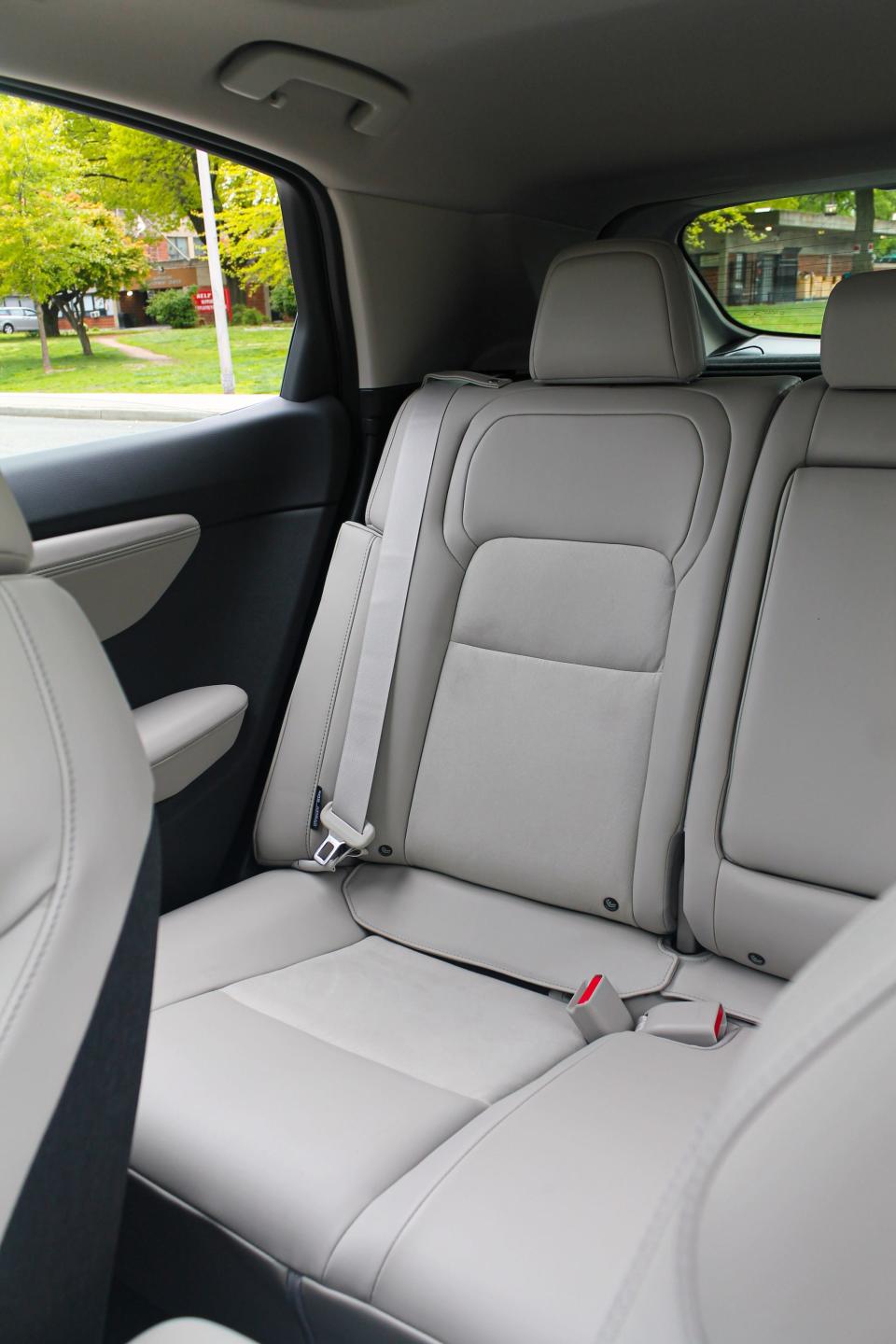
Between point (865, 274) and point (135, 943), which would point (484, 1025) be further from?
point (865, 274)

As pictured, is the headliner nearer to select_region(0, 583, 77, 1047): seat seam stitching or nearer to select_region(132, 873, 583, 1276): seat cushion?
select_region(0, 583, 77, 1047): seat seam stitching

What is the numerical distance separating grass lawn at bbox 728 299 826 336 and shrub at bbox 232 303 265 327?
3.25ft

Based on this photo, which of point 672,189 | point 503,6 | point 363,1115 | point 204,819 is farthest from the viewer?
point 672,189

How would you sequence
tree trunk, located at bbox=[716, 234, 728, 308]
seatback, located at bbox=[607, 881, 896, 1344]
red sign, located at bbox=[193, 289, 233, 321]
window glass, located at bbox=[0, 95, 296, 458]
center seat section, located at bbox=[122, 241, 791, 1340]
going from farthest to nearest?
tree trunk, located at bbox=[716, 234, 728, 308] → red sign, located at bbox=[193, 289, 233, 321] → window glass, located at bbox=[0, 95, 296, 458] → center seat section, located at bbox=[122, 241, 791, 1340] → seatback, located at bbox=[607, 881, 896, 1344]

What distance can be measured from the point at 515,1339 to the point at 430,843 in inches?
35.6

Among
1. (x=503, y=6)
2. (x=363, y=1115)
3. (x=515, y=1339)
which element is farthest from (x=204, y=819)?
(x=503, y=6)

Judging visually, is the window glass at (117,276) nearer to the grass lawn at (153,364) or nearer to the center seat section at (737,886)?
the grass lawn at (153,364)

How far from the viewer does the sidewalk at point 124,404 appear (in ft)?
5.98

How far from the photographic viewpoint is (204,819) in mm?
2014

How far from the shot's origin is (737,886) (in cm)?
160

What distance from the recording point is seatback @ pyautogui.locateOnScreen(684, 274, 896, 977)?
1533 mm

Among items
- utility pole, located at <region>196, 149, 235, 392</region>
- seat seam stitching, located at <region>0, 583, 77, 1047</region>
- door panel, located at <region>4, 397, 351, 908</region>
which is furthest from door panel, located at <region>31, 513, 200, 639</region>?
seat seam stitching, located at <region>0, 583, 77, 1047</region>

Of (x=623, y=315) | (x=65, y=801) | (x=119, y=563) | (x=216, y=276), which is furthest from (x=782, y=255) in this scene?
(x=65, y=801)

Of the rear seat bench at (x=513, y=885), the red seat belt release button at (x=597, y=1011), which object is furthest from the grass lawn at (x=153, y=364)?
the red seat belt release button at (x=597, y=1011)
